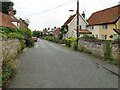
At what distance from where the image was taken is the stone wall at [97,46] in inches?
311

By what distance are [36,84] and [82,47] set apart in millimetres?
10764

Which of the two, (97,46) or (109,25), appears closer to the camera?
(97,46)

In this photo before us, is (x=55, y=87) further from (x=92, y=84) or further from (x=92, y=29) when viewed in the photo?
(x=92, y=29)

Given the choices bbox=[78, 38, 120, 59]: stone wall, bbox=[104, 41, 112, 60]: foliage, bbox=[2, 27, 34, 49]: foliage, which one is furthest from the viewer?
bbox=[2, 27, 34, 49]: foliage

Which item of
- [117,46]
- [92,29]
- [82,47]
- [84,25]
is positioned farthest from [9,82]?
[84,25]

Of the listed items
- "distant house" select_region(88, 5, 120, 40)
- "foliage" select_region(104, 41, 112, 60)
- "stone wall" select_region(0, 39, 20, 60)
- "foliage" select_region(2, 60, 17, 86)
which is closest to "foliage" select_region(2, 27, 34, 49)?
"stone wall" select_region(0, 39, 20, 60)

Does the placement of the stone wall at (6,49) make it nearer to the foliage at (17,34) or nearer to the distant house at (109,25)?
the foliage at (17,34)

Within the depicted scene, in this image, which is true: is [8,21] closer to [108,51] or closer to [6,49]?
[6,49]

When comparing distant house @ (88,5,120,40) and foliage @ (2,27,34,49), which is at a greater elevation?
distant house @ (88,5,120,40)

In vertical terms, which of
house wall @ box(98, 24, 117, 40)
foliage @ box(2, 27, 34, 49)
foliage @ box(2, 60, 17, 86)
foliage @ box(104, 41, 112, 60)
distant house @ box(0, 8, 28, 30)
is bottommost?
foliage @ box(2, 60, 17, 86)

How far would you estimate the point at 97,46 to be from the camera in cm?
1067

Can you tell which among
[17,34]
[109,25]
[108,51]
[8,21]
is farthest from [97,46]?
[8,21]

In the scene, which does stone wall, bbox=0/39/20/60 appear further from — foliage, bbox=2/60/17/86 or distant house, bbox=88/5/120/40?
distant house, bbox=88/5/120/40

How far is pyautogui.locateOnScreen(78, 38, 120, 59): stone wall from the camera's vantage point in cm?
790
